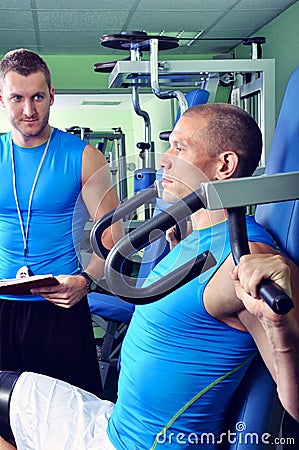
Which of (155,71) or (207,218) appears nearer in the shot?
(207,218)

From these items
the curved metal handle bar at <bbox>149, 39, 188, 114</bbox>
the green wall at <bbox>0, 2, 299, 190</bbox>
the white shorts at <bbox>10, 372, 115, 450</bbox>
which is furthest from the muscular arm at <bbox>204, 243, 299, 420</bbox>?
the green wall at <bbox>0, 2, 299, 190</bbox>

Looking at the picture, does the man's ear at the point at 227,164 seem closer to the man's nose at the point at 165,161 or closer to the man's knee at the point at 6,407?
the man's nose at the point at 165,161

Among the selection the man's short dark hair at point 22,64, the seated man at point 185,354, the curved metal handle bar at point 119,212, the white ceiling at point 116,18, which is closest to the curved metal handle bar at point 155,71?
the man's short dark hair at point 22,64

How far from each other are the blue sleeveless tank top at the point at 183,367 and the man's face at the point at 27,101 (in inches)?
27.2

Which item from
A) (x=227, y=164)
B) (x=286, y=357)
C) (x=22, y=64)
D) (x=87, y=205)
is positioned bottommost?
(x=286, y=357)

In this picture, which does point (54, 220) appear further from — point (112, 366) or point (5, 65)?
point (112, 366)

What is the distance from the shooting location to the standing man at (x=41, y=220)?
63.9 inches

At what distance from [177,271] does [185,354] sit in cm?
29

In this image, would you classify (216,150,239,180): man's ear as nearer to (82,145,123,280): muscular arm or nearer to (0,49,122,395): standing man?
(82,145,123,280): muscular arm

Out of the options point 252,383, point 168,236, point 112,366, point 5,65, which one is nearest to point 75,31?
point 112,366

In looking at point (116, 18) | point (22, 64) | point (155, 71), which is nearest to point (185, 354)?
point (22, 64)

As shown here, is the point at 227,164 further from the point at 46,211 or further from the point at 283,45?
the point at 283,45

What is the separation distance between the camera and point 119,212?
943 millimetres

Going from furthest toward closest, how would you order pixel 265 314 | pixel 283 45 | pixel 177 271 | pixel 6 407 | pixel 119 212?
pixel 283 45 → pixel 6 407 → pixel 119 212 → pixel 177 271 → pixel 265 314
